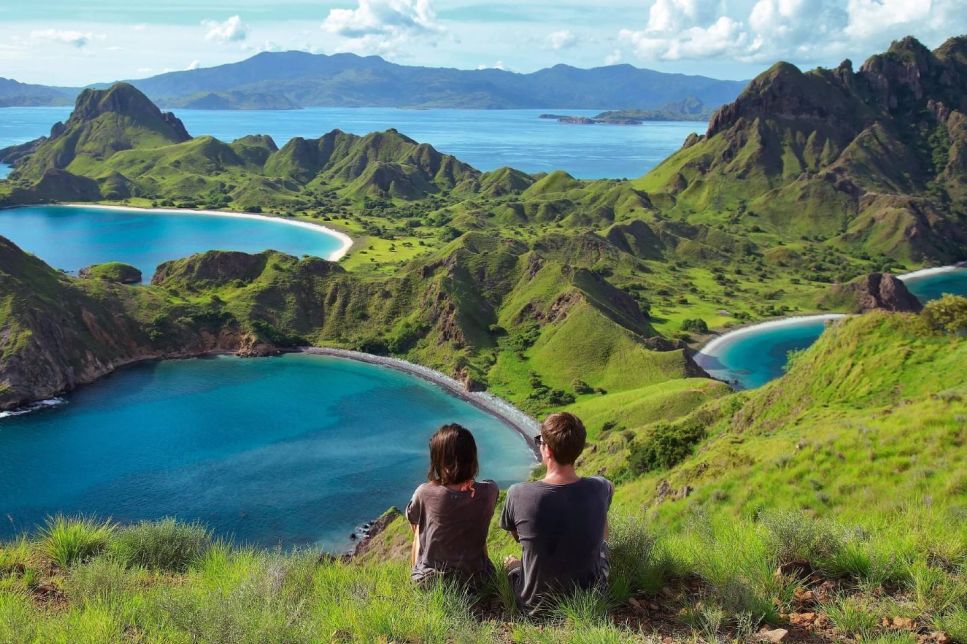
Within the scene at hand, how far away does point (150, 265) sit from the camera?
167750 mm

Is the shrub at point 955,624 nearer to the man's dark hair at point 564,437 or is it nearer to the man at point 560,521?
the man at point 560,521

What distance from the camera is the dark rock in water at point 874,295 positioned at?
406ft

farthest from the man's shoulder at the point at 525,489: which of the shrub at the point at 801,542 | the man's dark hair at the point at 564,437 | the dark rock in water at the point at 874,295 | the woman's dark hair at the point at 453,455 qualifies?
the dark rock in water at the point at 874,295

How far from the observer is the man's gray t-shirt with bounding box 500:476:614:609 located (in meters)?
9.64

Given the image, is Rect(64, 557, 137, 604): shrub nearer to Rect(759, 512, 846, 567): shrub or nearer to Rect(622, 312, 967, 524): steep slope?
Rect(759, 512, 846, 567): shrub

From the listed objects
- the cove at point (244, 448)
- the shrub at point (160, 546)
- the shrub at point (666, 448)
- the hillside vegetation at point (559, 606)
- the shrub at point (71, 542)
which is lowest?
the cove at point (244, 448)

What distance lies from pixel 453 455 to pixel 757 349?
368 ft

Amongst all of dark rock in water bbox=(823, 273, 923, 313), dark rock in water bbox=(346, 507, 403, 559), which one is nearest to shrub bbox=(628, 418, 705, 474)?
dark rock in water bbox=(346, 507, 403, 559)

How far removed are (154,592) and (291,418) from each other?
Result: 72227 millimetres

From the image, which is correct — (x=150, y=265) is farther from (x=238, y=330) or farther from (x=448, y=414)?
(x=448, y=414)

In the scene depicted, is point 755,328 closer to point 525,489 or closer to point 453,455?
point 525,489

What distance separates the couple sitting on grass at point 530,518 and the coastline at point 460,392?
203ft

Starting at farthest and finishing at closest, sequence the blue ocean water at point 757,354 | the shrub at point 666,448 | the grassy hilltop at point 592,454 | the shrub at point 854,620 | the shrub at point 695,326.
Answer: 1. the shrub at point 695,326
2. the blue ocean water at point 757,354
3. the shrub at point 666,448
4. the grassy hilltop at point 592,454
5. the shrub at point 854,620

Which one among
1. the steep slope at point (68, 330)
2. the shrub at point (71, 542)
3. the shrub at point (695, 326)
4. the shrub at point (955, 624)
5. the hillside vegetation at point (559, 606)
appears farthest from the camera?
the shrub at point (695, 326)
